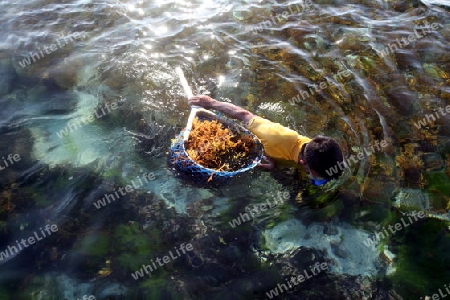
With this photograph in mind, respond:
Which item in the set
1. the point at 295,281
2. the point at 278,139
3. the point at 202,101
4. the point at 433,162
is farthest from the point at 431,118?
the point at 202,101

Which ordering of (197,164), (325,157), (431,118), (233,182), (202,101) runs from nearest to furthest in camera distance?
(325,157) < (197,164) < (233,182) < (202,101) < (431,118)

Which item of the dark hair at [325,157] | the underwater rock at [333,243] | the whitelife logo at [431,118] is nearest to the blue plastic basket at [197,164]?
the dark hair at [325,157]

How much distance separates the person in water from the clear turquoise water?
2.15 feet

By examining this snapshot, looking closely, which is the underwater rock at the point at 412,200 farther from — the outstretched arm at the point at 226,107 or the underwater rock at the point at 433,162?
the outstretched arm at the point at 226,107

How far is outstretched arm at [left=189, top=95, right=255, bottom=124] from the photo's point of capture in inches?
225

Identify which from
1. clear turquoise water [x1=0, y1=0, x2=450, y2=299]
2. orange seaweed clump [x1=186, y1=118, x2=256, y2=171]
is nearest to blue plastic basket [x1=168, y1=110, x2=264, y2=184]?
orange seaweed clump [x1=186, y1=118, x2=256, y2=171]

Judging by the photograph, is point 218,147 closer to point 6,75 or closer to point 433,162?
point 433,162

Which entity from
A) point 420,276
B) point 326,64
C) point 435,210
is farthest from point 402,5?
point 420,276

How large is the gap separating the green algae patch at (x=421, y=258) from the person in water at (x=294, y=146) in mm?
1605

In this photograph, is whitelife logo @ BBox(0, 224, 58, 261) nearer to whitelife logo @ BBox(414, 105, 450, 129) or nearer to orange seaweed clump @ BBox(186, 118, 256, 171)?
orange seaweed clump @ BBox(186, 118, 256, 171)

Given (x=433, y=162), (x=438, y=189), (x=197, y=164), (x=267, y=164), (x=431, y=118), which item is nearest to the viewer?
(x=197, y=164)

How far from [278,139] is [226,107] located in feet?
3.62

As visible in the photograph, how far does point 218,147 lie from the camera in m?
5.49

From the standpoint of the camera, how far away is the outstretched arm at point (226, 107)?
5.71m
